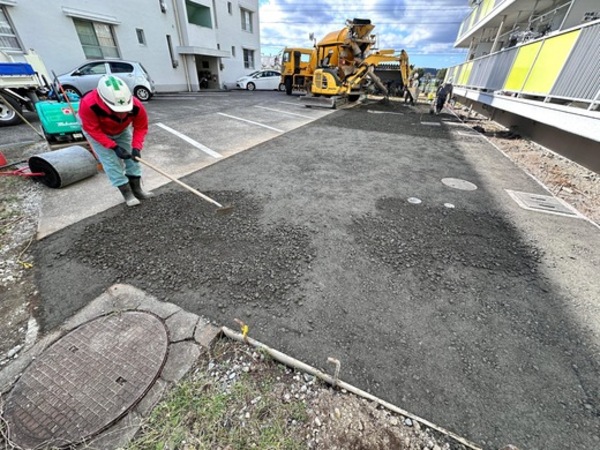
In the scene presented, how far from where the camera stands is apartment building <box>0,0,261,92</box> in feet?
31.7

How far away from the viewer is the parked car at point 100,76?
360 inches

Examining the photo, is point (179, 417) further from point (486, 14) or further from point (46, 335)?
point (486, 14)

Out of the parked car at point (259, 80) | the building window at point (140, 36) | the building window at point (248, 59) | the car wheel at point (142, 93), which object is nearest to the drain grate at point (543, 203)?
the car wheel at point (142, 93)

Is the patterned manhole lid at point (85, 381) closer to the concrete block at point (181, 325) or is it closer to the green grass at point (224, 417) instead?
the concrete block at point (181, 325)

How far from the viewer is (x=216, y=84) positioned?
64.8ft

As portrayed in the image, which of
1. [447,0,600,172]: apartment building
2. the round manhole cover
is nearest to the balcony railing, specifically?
[447,0,600,172]: apartment building

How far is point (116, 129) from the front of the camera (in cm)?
314

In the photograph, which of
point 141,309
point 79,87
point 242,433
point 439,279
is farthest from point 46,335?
point 79,87

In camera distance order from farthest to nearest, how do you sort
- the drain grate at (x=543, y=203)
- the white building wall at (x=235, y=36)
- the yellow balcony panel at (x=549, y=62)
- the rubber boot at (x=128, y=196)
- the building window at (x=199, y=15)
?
the white building wall at (x=235, y=36) < the building window at (x=199, y=15) < the yellow balcony panel at (x=549, y=62) < the drain grate at (x=543, y=203) < the rubber boot at (x=128, y=196)

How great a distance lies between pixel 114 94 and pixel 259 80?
2007 centimetres

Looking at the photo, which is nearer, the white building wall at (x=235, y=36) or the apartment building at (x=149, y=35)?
the apartment building at (x=149, y=35)

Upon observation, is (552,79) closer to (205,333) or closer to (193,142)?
(205,333)

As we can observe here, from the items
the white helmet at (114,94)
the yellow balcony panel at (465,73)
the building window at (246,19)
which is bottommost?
the white helmet at (114,94)

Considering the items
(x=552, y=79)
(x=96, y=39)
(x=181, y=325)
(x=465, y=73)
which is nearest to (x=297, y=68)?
(x=465, y=73)
